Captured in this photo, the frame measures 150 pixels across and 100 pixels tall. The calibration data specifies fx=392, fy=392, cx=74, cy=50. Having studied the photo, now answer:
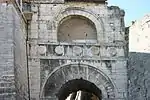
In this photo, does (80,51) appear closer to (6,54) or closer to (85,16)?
(85,16)

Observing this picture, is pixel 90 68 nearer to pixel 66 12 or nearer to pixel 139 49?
pixel 66 12

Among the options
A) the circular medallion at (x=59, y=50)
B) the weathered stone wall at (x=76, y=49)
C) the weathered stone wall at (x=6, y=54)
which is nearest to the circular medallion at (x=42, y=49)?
the weathered stone wall at (x=76, y=49)

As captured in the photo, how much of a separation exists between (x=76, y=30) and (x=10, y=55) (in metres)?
4.06

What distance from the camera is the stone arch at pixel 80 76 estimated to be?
13.1 metres

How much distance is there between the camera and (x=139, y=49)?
66.4 feet

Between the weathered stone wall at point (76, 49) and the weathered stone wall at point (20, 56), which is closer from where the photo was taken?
the weathered stone wall at point (20, 56)

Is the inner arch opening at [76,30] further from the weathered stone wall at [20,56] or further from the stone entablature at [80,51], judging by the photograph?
the weathered stone wall at [20,56]

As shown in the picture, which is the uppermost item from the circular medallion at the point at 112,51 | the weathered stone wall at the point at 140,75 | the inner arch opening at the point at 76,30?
the inner arch opening at the point at 76,30

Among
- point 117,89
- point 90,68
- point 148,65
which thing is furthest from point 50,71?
point 148,65

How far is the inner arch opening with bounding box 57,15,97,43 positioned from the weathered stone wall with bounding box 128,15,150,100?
3.06 metres

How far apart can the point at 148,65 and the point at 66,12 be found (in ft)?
20.9

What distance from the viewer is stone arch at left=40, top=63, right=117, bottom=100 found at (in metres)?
13.1

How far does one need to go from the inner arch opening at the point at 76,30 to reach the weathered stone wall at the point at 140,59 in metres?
3.06

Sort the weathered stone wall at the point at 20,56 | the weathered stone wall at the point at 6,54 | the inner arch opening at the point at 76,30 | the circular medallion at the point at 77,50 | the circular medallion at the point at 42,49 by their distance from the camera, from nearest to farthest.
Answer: the weathered stone wall at the point at 6,54
the weathered stone wall at the point at 20,56
the circular medallion at the point at 42,49
the circular medallion at the point at 77,50
the inner arch opening at the point at 76,30
